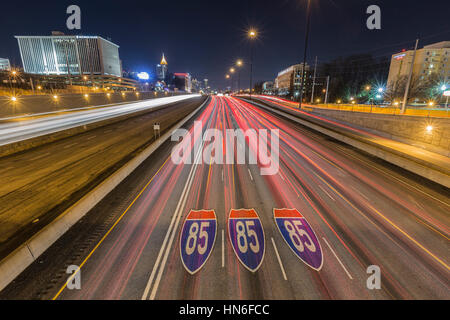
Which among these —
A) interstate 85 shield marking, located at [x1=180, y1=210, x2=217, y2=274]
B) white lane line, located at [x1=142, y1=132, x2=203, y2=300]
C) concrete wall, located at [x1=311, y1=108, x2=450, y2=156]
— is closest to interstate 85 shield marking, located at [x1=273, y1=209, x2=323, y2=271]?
interstate 85 shield marking, located at [x1=180, y1=210, x2=217, y2=274]

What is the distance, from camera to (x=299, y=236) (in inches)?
340

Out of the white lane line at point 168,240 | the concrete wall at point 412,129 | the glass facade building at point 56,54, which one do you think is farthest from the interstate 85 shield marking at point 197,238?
the glass facade building at point 56,54

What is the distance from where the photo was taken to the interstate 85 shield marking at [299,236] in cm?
748

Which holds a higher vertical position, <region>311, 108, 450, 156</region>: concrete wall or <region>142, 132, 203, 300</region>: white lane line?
<region>311, 108, 450, 156</region>: concrete wall

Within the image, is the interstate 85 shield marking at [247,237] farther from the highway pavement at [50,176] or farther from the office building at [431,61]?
the office building at [431,61]

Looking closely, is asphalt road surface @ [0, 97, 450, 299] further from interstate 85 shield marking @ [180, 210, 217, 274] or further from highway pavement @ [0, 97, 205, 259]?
highway pavement @ [0, 97, 205, 259]

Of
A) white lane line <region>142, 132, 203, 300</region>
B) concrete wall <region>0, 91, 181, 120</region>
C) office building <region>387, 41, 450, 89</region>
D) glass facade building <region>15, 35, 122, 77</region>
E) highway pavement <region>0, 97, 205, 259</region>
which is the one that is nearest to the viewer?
white lane line <region>142, 132, 203, 300</region>

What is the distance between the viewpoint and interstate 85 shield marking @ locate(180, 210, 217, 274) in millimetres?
7246

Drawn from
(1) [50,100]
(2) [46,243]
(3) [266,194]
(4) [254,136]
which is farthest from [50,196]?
(1) [50,100]

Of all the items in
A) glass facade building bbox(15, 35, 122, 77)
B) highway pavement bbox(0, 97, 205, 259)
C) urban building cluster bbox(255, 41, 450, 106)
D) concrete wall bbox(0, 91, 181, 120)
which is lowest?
highway pavement bbox(0, 97, 205, 259)

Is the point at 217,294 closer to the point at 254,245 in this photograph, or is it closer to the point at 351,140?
→ the point at 254,245

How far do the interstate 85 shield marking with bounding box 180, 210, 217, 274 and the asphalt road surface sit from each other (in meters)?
0.06

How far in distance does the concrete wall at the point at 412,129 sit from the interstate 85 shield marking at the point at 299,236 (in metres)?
17.1

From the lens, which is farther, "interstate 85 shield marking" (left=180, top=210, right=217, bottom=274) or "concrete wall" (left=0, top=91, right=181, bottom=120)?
"concrete wall" (left=0, top=91, right=181, bottom=120)
